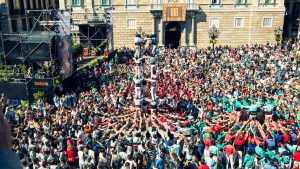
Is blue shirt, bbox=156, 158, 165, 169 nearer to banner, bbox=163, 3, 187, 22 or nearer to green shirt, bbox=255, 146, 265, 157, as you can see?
green shirt, bbox=255, 146, 265, 157

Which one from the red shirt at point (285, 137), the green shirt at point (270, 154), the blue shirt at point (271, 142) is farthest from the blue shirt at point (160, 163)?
the red shirt at point (285, 137)

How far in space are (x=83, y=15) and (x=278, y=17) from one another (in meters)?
23.6

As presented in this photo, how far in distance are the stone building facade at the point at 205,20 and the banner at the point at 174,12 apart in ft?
1.40

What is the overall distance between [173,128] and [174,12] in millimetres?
27082

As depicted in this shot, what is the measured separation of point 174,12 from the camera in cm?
3825

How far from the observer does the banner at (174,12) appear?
38031 mm

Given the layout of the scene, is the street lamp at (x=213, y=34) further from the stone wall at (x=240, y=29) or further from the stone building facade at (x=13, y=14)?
the stone building facade at (x=13, y=14)

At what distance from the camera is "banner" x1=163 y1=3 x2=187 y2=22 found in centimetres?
3803

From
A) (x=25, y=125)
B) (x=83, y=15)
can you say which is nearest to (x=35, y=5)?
(x=83, y=15)

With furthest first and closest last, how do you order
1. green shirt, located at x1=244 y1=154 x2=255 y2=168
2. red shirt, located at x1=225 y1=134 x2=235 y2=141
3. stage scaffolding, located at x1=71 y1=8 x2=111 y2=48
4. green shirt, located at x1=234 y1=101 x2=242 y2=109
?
stage scaffolding, located at x1=71 y1=8 x2=111 y2=48
green shirt, located at x1=234 y1=101 x2=242 y2=109
red shirt, located at x1=225 y1=134 x2=235 y2=141
green shirt, located at x1=244 y1=154 x2=255 y2=168

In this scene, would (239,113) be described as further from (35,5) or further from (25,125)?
(35,5)

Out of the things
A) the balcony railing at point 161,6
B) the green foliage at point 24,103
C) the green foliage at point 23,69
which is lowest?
the green foliage at point 24,103

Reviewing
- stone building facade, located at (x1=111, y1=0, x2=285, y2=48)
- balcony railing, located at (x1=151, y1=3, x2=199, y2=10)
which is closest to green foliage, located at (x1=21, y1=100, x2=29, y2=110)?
stone building facade, located at (x1=111, y1=0, x2=285, y2=48)

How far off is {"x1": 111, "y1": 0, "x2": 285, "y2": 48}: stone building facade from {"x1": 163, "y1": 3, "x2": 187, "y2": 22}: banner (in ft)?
1.40
